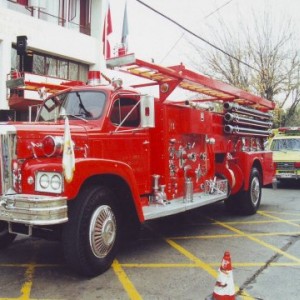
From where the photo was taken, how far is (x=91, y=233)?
16.3 ft

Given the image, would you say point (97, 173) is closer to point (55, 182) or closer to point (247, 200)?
point (55, 182)

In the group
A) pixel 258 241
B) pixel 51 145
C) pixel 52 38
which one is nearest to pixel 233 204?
pixel 258 241

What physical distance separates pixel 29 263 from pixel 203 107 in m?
4.26

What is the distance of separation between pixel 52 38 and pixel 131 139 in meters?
11.6

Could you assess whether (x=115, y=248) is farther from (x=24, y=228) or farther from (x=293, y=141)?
(x=293, y=141)

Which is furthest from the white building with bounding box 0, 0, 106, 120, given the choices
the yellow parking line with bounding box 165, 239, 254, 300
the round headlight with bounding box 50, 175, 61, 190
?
the round headlight with bounding box 50, 175, 61, 190

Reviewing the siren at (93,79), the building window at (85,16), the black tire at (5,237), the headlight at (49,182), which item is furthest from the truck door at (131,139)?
the building window at (85,16)

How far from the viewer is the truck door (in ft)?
19.7

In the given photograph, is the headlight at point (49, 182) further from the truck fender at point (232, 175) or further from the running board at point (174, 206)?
the truck fender at point (232, 175)

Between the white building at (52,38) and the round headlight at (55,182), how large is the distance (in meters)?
8.32

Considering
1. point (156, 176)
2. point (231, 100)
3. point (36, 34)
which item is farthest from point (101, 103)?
point (36, 34)

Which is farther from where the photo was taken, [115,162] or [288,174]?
[288,174]

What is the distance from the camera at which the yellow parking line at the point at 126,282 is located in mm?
4551

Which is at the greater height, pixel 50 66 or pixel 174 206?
pixel 50 66
